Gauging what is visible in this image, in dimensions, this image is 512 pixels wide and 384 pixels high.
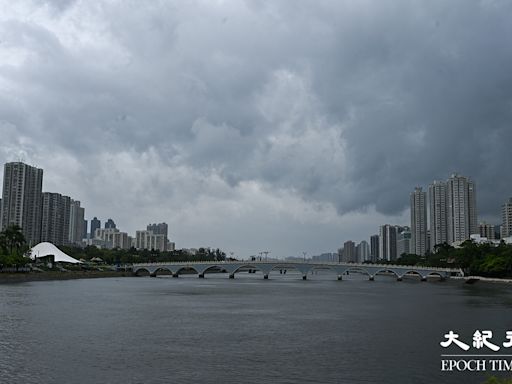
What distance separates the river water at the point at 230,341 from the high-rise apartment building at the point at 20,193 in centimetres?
12750

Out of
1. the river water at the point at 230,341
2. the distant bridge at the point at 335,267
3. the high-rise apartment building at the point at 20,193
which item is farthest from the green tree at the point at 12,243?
the high-rise apartment building at the point at 20,193

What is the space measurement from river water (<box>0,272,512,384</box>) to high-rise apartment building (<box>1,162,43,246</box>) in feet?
418

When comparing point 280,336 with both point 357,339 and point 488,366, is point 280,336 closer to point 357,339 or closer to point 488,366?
point 357,339

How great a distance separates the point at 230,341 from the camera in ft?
111

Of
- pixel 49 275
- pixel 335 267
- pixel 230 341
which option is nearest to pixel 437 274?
pixel 335 267

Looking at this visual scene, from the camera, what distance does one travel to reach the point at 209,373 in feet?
81.6

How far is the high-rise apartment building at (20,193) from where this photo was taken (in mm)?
172250

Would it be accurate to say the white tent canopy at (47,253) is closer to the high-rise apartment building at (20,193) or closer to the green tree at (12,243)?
the green tree at (12,243)

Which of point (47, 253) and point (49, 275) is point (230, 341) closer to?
point (49, 275)

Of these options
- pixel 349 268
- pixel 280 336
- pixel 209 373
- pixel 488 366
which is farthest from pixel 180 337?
pixel 349 268

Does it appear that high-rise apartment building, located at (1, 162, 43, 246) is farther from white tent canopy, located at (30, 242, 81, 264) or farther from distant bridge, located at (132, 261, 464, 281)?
distant bridge, located at (132, 261, 464, 281)

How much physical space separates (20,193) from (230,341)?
525 feet

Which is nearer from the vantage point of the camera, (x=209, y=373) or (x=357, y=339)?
(x=209, y=373)

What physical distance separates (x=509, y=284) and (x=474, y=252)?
28.7 metres
